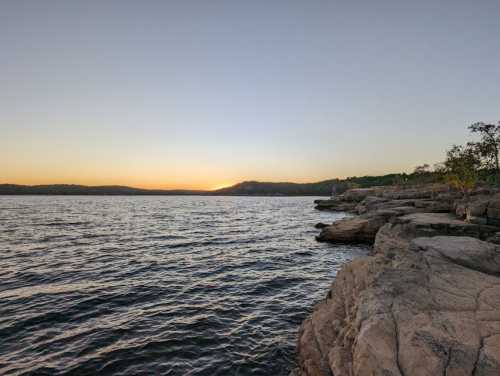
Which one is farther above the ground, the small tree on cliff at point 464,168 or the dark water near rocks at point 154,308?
the small tree on cliff at point 464,168

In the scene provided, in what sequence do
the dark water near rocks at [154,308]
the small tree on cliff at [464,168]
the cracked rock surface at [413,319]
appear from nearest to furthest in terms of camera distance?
the cracked rock surface at [413,319] < the dark water near rocks at [154,308] < the small tree on cliff at [464,168]

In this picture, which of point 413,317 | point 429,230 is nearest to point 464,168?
point 429,230

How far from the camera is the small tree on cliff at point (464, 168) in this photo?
38.8 m

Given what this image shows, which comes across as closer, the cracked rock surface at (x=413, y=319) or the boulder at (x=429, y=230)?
the cracked rock surface at (x=413, y=319)

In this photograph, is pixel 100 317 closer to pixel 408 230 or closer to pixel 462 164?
pixel 408 230

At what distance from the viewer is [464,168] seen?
39500 mm

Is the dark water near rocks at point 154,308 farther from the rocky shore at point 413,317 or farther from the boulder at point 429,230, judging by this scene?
the boulder at point 429,230

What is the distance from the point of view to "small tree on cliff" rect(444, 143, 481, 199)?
38812mm

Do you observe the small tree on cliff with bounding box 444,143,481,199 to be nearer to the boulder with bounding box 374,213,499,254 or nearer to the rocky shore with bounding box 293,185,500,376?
the boulder with bounding box 374,213,499,254

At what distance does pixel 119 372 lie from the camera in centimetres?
881

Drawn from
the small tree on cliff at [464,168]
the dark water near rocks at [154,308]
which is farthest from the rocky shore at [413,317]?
the small tree on cliff at [464,168]

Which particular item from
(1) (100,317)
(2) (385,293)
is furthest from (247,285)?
(2) (385,293)

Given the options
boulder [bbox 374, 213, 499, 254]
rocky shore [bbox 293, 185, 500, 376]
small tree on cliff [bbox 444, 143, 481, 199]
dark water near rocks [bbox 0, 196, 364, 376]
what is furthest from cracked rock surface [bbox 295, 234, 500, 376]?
small tree on cliff [bbox 444, 143, 481, 199]

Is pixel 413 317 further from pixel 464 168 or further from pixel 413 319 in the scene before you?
pixel 464 168
